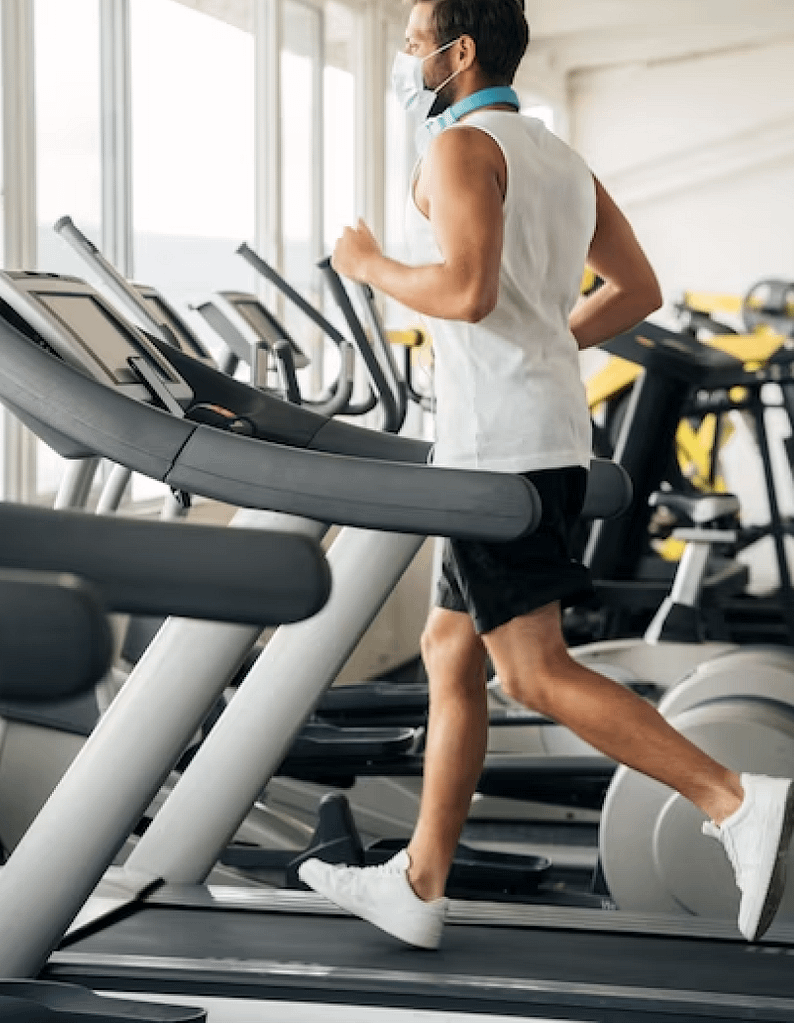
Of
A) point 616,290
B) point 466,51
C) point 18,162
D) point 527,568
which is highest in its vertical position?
point 466,51

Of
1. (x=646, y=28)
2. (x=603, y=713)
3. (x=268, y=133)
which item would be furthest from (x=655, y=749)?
(x=646, y=28)

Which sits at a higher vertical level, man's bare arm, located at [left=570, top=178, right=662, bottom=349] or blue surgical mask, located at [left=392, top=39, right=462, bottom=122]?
blue surgical mask, located at [left=392, top=39, right=462, bottom=122]

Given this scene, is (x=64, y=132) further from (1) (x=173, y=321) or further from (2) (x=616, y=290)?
(2) (x=616, y=290)

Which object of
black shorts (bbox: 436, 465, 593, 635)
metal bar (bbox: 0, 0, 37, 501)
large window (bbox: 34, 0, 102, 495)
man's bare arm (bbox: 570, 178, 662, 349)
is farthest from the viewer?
large window (bbox: 34, 0, 102, 495)

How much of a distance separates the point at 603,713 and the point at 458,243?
624 mm

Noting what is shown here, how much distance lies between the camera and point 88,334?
1.83 metres

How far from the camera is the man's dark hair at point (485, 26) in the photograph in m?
2.05

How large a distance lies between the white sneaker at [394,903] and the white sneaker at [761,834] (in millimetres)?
400

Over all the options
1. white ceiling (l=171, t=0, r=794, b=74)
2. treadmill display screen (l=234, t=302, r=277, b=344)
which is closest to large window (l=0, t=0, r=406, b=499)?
treadmill display screen (l=234, t=302, r=277, b=344)

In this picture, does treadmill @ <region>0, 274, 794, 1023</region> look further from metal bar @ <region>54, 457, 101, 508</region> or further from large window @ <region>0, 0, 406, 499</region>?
large window @ <region>0, 0, 406, 499</region>

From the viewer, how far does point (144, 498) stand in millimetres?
4695

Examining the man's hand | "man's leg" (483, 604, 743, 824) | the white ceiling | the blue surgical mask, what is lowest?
"man's leg" (483, 604, 743, 824)

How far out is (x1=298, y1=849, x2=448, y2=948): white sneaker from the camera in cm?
211

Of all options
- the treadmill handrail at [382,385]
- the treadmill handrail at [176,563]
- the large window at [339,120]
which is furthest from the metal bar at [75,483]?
the large window at [339,120]
